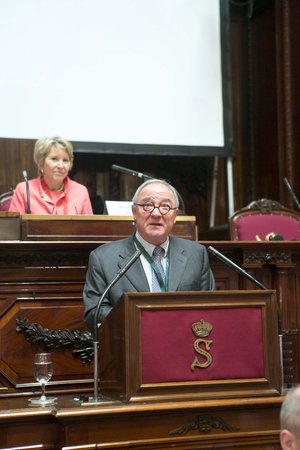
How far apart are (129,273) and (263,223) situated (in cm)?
243

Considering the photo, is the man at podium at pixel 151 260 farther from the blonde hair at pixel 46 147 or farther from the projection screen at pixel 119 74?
the projection screen at pixel 119 74

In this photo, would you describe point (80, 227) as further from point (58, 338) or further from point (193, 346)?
point (193, 346)

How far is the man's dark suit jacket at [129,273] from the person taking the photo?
3268mm

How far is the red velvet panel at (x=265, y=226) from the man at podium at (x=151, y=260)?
1919 millimetres

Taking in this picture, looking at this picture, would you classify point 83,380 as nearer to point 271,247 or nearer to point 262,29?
point 271,247

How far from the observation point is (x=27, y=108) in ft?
22.1

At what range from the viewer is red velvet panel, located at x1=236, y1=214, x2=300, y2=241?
18.0 ft

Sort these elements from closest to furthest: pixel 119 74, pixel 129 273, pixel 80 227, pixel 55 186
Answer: pixel 129 273 < pixel 80 227 < pixel 55 186 < pixel 119 74

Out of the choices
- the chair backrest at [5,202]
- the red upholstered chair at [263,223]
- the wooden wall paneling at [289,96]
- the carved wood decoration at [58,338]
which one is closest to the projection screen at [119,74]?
the wooden wall paneling at [289,96]

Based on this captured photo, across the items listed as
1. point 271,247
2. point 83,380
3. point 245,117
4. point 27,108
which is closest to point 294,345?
point 271,247

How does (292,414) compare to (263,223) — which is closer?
(292,414)

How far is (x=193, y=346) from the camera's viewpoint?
9.14ft

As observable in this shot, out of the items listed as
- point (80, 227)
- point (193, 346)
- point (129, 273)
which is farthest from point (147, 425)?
point (80, 227)

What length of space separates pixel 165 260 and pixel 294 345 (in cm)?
126
